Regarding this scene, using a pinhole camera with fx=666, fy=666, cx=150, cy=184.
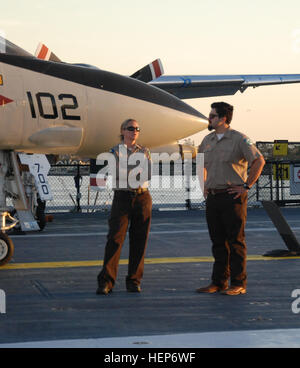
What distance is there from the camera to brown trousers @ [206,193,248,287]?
24.0 feet

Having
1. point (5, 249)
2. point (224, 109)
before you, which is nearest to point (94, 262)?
point (5, 249)

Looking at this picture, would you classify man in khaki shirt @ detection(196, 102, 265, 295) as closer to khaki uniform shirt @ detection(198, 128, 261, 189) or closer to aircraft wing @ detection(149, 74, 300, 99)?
khaki uniform shirt @ detection(198, 128, 261, 189)

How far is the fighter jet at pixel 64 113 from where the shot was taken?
29.0 feet

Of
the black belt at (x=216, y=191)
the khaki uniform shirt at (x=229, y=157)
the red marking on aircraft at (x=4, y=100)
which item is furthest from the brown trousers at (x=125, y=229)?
the red marking on aircraft at (x=4, y=100)

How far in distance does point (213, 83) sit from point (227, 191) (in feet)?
60.4

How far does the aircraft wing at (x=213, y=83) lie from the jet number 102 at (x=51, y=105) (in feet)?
50.0

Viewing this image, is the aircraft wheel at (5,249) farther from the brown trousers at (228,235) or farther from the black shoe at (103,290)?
the brown trousers at (228,235)

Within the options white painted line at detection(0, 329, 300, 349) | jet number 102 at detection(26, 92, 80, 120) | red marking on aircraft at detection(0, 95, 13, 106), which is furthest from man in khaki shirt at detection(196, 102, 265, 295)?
red marking on aircraft at detection(0, 95, 13, 106)

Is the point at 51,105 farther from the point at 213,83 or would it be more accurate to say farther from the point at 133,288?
the point at 213,83

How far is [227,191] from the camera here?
734 cm

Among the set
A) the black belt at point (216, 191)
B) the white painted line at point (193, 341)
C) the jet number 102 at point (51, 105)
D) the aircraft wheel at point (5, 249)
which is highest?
the jet number 102 at point (51, 105)
